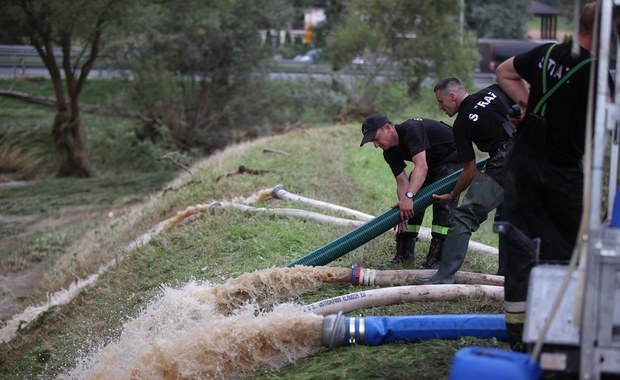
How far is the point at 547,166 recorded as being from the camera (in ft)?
16.0

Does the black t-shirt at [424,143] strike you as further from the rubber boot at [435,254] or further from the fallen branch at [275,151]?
the fallen branch at [275,151]

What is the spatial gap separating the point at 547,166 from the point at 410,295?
1.96m

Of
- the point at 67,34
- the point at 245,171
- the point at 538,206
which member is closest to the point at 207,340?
the point at 538,206

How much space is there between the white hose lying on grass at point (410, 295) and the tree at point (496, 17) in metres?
40.8

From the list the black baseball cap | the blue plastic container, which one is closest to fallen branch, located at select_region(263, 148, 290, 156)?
the black baseball cap

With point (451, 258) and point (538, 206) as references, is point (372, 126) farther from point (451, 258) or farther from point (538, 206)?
point (538, 206)

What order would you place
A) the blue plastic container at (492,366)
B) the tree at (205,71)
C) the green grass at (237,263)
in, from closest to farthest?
1. the blue plastic container at (492,366)
2. the green grass at (237,263)
3. the tree at (205,71)

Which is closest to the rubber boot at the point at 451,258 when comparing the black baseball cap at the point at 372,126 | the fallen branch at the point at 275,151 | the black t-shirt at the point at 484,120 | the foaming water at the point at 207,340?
the black t-shirt at the point at 484,120

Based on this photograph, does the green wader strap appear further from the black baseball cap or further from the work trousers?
the black baseball cap

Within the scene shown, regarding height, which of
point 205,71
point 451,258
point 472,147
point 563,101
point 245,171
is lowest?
point 245,171

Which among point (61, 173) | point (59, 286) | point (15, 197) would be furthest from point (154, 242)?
point (61, 173)

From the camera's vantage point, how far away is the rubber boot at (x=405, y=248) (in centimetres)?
790

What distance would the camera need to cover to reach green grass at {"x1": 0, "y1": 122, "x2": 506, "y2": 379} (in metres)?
5.55

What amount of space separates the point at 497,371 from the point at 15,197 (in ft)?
61.6
